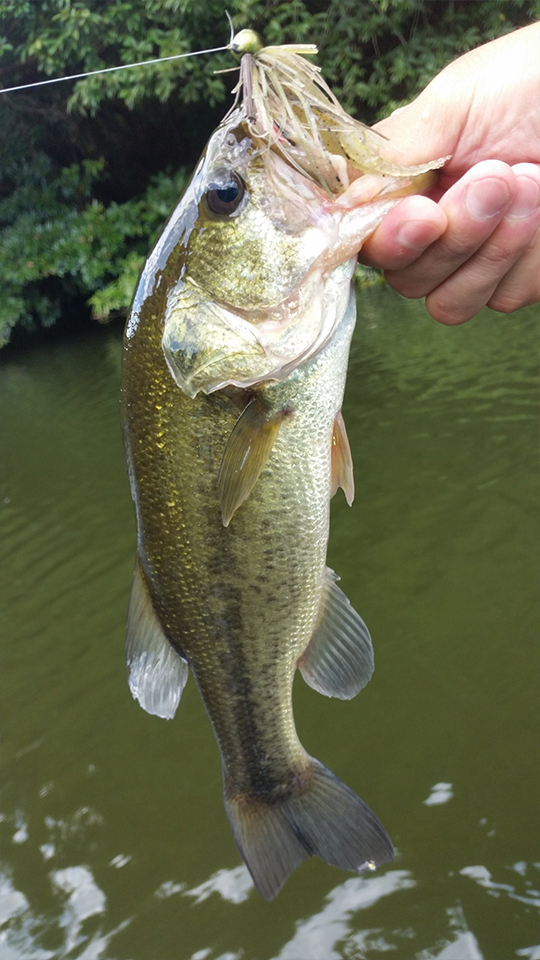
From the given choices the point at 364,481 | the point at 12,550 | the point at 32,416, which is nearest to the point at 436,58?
the point at 32,416

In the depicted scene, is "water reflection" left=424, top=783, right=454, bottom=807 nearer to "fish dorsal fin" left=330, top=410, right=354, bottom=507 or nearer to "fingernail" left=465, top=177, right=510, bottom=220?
"fish dorsal fin" left=330, top=410, right=354, bottom=507

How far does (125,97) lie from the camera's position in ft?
34.4

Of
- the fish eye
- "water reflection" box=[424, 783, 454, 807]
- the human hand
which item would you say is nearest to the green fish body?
the fish eye

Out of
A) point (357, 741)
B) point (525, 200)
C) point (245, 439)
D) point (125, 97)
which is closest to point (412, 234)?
point (525, 200)

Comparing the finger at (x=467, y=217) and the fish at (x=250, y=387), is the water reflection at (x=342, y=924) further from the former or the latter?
the finger at (x=467, y=217)

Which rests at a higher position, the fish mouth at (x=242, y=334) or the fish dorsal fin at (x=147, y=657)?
the fish mouth at (x=242, y=334)

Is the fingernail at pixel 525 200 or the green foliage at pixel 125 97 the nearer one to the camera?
the fingernail at pixel 525 200

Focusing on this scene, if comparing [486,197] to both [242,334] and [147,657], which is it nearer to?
[242,334]

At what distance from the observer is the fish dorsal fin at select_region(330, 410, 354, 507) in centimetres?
132

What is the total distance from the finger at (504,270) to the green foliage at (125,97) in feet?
27.8

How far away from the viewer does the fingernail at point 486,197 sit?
118 centimetres

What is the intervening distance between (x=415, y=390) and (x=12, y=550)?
331 centimetres

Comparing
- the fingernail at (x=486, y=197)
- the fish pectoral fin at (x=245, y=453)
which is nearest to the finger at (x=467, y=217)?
the fingernail at (x=486, y=197)

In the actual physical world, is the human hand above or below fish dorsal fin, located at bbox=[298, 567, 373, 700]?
above
